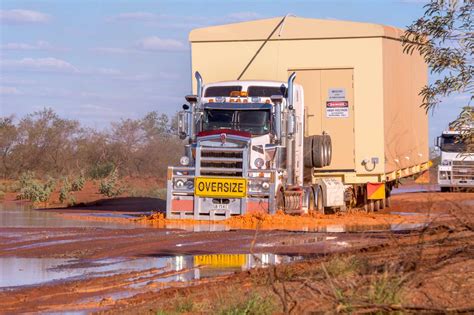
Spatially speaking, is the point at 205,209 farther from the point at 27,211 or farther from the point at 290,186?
the point at 27,211

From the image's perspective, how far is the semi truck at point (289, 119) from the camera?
25.1 meters

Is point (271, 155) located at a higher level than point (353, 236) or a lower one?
higher

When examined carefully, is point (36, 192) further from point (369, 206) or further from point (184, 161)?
point (184, 161)

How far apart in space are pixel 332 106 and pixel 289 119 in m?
2.90

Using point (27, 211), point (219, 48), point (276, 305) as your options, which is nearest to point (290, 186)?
point (219, 48)

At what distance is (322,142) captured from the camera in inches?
1080

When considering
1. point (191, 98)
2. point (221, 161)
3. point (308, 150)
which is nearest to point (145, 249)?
point (221, 161)

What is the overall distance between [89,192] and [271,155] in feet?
59.2

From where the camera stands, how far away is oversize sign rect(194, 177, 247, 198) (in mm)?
24672

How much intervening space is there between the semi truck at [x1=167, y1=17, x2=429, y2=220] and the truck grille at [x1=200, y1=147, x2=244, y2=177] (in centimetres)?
3

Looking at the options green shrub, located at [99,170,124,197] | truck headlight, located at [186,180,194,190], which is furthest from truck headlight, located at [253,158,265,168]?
green shrub, located at [99,170,124,197]

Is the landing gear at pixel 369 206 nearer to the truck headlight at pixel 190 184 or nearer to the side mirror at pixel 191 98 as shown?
the truck headlight at pixel 190 184

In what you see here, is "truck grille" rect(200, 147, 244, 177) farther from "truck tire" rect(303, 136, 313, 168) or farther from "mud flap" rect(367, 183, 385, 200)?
"mud flap" rect(367, 183, 385, 200)

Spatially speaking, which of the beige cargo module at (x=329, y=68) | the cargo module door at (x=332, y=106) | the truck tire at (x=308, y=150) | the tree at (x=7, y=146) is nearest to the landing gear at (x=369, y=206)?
the beige cargo module at (x=329, y=68)
